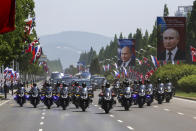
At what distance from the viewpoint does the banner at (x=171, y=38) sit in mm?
59094

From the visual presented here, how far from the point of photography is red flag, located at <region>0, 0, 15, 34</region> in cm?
1766

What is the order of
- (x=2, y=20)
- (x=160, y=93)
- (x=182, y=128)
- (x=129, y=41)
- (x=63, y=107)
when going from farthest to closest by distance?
(x=129, y=41), (x=160, y=93), (x=63, y=107), (x=182, y=128), (x=2, y=20)

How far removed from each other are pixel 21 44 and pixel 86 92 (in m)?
22.9

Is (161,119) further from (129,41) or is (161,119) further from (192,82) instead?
(129,41)

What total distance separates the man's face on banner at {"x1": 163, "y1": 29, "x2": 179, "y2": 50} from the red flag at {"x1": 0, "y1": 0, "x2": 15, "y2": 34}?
4272 cm

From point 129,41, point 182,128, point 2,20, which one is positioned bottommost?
point 182,128

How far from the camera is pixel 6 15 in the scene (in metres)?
17.8

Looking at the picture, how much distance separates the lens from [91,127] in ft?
73.7

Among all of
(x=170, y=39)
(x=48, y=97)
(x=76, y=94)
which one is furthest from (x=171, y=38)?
(x=76, y=94)

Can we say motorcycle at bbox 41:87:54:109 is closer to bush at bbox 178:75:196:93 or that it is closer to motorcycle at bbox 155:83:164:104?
motorcycle at bbox 155:83:164:104

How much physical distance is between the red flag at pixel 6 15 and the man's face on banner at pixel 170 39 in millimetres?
42723

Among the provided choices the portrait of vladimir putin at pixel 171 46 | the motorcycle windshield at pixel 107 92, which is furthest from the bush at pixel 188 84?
the motorcycle windshield at pixel 107 92

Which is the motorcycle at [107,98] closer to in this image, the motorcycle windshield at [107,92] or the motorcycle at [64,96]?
the motorcycle windshield at [107,92]

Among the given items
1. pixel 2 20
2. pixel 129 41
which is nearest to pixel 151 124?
pixel 2 20
